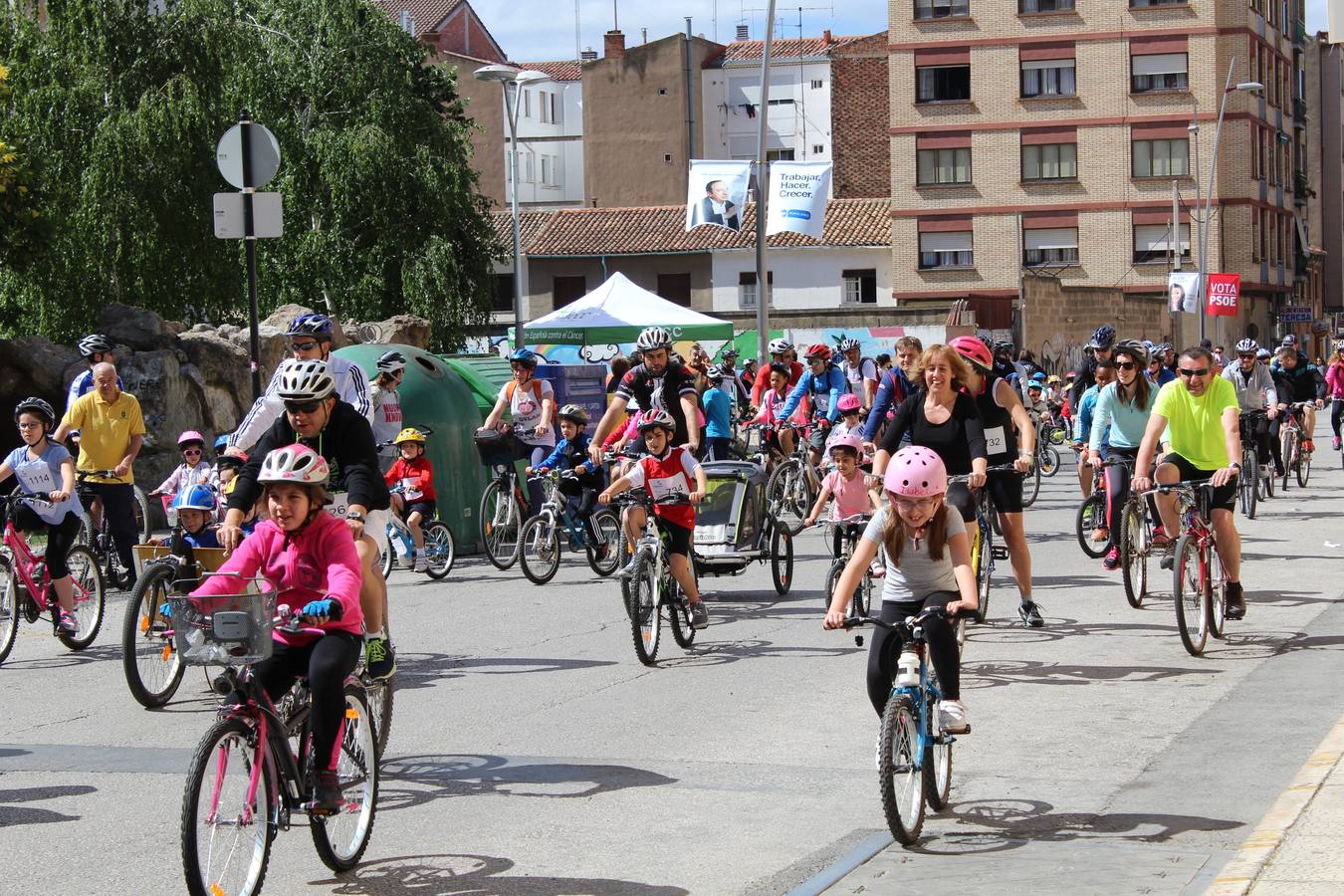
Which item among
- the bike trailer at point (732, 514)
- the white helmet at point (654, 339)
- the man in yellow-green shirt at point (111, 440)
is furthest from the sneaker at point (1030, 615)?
the man in yellow-green shirt at point (111, 440)

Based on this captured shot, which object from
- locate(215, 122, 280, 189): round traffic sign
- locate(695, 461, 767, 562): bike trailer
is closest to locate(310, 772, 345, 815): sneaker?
locate(695, 461, 767, 562): bike trailer

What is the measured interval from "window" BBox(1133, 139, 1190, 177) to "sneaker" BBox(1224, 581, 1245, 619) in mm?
54496

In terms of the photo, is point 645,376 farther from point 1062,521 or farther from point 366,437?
point 1062,521

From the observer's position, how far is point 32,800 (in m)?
7.16

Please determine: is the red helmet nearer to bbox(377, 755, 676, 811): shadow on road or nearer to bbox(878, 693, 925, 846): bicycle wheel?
bbox(377, 755, 676, 811): shadow on road

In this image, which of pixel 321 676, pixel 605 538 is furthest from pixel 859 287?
pixel 321 676

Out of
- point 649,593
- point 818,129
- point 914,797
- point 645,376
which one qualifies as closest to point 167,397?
point 645,376

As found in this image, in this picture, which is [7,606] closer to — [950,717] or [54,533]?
[54,533]

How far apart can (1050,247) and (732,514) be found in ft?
174

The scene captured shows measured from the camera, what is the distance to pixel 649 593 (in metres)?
10.4

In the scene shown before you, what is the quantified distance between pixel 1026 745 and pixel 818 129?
252 ft

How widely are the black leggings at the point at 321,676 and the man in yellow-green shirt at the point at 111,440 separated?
8.24 metres

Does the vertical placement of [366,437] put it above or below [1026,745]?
above

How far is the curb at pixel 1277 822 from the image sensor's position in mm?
5500
